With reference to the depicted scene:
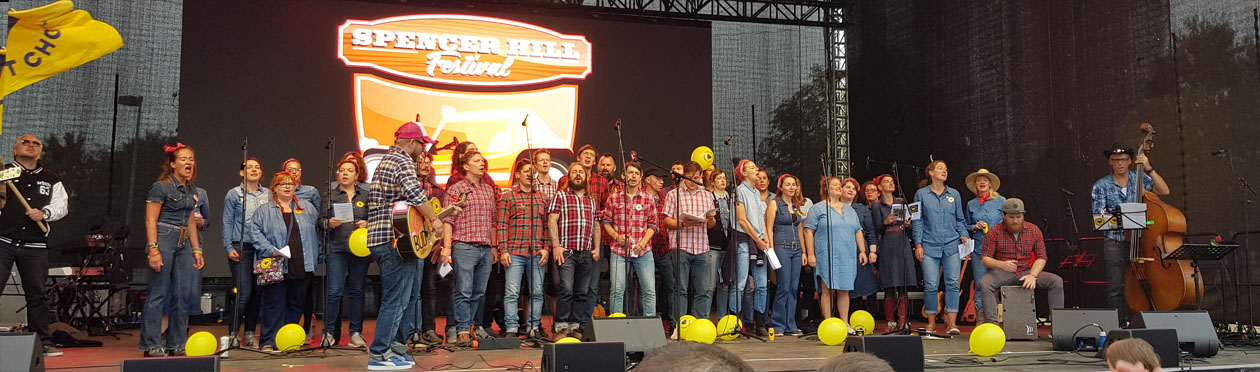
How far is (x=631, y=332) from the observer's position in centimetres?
472

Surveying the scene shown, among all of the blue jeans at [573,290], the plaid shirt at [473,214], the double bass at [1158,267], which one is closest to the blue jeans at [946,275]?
the double bass at [1158,267]

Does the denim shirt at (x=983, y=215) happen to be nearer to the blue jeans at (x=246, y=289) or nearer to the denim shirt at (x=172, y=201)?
the blue jeans at (x=246, y=289)

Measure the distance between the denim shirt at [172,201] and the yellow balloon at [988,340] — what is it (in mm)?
4890

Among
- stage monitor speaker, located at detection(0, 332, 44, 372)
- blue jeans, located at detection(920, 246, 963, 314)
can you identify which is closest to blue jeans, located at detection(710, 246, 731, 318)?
blue jeans, located at detection(920, 246, 963, 314)

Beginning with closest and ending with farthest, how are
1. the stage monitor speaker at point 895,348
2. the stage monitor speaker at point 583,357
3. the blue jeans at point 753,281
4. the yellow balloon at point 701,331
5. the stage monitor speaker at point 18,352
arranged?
1. the stage monitor speaker at point 18,352
2. the stage monitor speaker at point 583,357
3. the stage monitor speaker at point 895,348
4. the yellow balloon at point 701,331
5. the blue jeans at point 753,281

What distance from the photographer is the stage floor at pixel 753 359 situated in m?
4.96

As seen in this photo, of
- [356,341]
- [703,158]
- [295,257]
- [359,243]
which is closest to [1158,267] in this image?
[703,158]

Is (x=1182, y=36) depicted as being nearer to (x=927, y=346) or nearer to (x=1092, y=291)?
(x=1092, y=291)

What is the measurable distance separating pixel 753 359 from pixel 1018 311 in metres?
2.58

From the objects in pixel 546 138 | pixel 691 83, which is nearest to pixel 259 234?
pixel 546 138

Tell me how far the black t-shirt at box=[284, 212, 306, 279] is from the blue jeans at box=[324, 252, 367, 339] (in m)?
0.22

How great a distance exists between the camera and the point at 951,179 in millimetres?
10180

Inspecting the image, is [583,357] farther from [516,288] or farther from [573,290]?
[573,290]

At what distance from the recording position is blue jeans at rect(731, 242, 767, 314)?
7230mm
